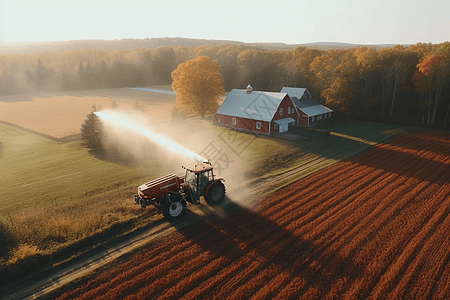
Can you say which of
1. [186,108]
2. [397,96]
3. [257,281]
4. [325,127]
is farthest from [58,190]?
[397,96]

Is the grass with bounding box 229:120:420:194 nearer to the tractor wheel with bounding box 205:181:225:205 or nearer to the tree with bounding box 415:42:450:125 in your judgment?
the tractor wheel with bounding box 205:181:225:205

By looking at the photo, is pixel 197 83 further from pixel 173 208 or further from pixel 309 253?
pixel 309 253

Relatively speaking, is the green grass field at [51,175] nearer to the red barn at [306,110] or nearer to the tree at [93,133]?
the tree at [93,133]

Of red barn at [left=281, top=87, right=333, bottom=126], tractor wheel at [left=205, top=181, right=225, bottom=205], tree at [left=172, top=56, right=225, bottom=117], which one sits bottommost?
tractor wheel at [left=205, top=181, right=225, bottom=205]

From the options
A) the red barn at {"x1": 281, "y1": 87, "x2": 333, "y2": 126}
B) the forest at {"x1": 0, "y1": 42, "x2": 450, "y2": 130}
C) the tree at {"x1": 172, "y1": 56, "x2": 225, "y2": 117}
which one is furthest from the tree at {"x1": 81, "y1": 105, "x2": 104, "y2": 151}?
the forest at {"x1": 0, "y1": 42, "x2": 450, "y2": 130}

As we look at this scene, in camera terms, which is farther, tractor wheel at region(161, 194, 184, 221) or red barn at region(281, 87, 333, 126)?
red barn at region(281, 87, 333, 126)

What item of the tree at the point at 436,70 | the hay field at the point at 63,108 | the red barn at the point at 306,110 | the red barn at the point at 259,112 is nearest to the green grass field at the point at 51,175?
the hay field at the point at 63,108

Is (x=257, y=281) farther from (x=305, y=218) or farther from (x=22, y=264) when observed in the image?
(x=22, y=264)
